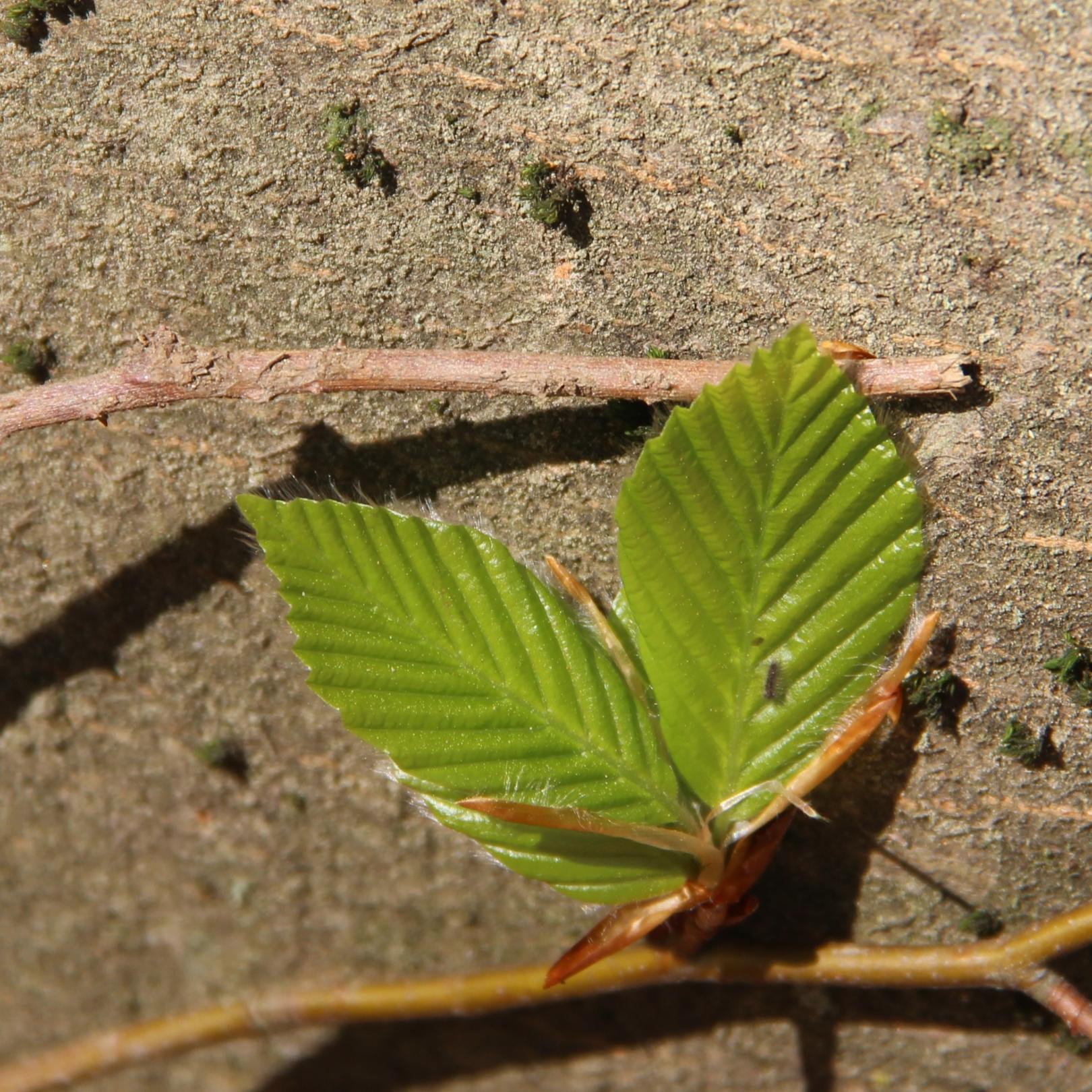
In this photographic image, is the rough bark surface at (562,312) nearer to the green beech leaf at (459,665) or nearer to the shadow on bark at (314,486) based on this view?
the shadow on bark at (314,486)

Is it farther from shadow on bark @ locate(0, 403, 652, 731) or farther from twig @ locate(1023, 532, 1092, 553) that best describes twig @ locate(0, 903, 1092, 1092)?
shadow on bark @ locate(0, 403, 652, 731)

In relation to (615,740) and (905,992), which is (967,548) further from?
(905,992)

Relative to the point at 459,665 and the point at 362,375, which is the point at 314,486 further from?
the point at 459,665

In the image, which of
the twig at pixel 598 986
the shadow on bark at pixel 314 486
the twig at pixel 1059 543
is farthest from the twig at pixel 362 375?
the twig at pixel 598 986

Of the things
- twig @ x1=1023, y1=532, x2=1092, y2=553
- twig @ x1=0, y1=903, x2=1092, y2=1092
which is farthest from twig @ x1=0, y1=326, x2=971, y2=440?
twig @ x1=0, y1=903, x2=1092, y2=1092

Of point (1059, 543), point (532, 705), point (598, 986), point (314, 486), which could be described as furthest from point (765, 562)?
point (598, 986)
